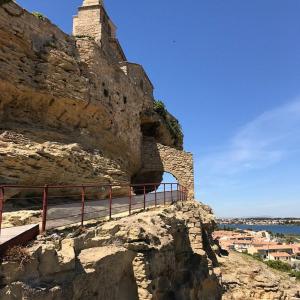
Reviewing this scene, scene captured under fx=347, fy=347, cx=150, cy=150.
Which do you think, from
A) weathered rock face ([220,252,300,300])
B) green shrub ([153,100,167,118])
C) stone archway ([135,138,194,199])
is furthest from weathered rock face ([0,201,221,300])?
green shrub ([153,100,167,118])

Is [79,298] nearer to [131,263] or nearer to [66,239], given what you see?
[66,239]

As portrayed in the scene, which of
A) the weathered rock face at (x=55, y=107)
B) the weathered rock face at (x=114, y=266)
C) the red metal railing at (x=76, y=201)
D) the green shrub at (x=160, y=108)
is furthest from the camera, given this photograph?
the green shrub at (x=160, y=108)

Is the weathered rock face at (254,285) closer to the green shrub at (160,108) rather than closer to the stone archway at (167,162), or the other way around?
the stone archway at (167,162)

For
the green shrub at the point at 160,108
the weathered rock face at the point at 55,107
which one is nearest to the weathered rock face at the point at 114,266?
the weathered rock face at the point at 55,107

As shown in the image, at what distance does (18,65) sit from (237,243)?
10146 cm

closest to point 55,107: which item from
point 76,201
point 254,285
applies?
point 76,201

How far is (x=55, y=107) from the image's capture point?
1484 cm

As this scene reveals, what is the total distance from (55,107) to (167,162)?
11163 millimetres

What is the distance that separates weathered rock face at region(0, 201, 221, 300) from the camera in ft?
16.7

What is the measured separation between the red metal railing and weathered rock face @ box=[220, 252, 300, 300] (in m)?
4.63

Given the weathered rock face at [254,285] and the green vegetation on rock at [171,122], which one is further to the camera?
the green vegetation on rock at [171,122]

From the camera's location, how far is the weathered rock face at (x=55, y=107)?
40.0 feet

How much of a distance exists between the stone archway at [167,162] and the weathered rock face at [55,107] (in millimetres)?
4239

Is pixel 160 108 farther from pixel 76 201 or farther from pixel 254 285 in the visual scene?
pixel 76 201
